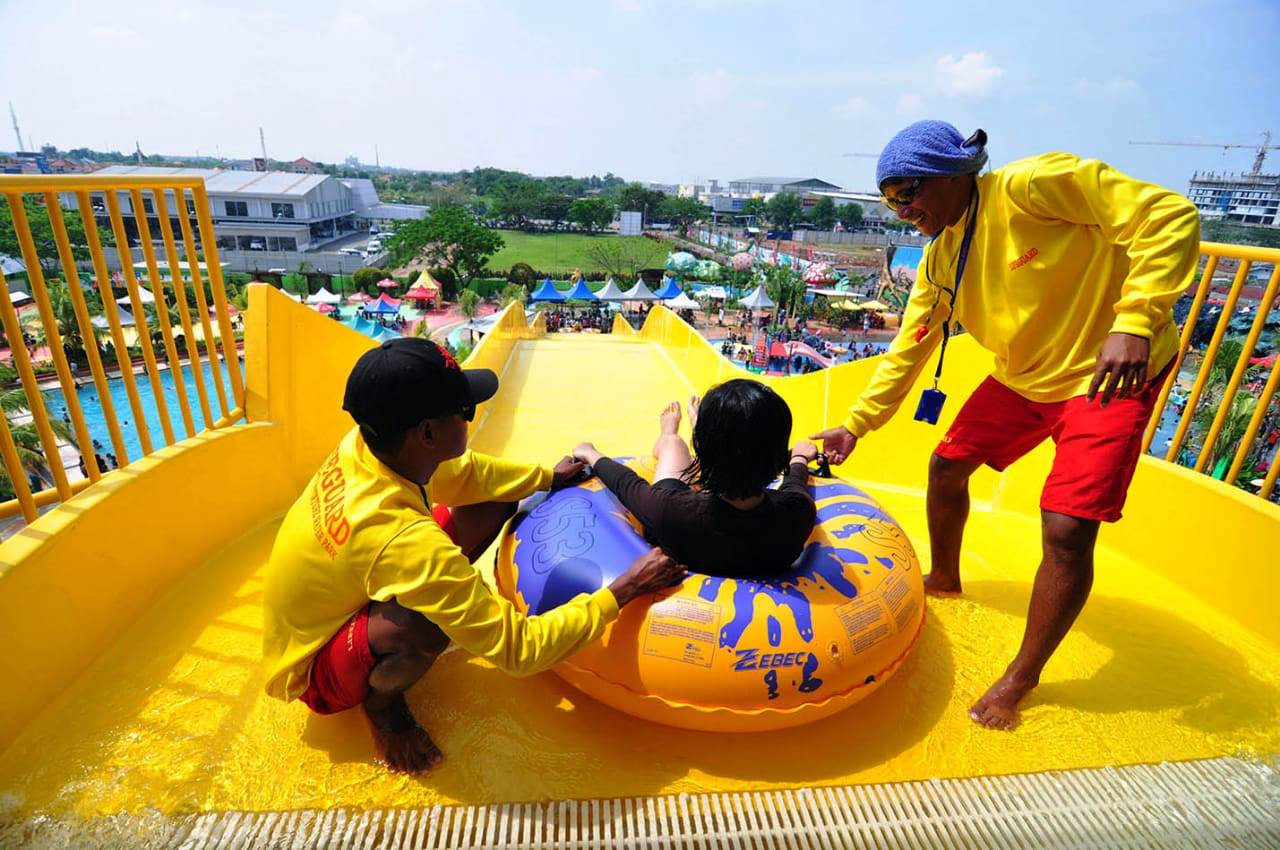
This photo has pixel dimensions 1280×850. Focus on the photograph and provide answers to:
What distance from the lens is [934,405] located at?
3.06 m

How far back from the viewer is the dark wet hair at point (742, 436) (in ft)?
6.96

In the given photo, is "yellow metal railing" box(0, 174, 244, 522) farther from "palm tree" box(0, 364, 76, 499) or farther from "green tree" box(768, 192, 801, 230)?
"green tree" box(768, 192, 801, 230)

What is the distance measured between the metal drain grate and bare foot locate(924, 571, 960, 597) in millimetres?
1034

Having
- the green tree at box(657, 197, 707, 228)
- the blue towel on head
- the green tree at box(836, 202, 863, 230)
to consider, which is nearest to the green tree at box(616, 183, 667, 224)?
the green tree at box(657, 197, 707, 228)

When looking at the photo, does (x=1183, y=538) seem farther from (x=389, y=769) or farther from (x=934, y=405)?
(x=389, y=769)

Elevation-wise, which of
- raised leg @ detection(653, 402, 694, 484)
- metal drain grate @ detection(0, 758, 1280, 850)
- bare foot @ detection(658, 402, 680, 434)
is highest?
bare foot @ detection(658, 402, 680, 434)

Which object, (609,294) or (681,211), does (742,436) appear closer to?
(609,294)

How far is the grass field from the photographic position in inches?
2256

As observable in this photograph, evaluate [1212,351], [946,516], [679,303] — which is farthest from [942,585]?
[679,303]

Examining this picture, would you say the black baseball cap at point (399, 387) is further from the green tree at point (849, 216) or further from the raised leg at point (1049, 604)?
the green tree at point (849, 216)

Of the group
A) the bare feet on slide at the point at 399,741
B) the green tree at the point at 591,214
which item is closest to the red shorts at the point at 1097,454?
the bare feet on slide at the point at 399,741

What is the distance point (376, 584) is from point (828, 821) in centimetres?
153

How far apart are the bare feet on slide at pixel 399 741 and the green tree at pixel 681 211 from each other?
298 feet

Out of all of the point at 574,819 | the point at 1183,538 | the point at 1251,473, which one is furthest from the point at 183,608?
the point at 1251,473
